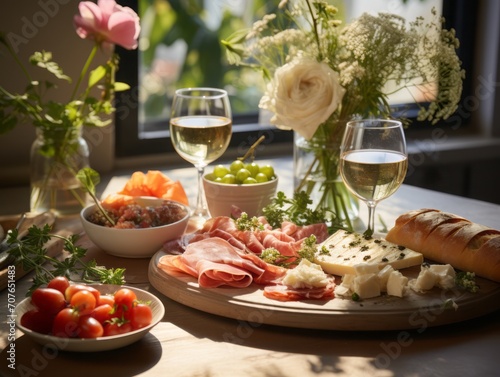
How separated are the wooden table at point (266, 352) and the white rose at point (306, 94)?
556mm

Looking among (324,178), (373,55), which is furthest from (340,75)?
(324,178)

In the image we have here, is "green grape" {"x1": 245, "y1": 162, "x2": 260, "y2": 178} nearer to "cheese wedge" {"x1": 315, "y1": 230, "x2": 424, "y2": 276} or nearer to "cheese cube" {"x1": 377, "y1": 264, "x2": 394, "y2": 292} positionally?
"cheese wedge" {"x1": 315, "y1": 230, "x2": 424, "y2": 276}

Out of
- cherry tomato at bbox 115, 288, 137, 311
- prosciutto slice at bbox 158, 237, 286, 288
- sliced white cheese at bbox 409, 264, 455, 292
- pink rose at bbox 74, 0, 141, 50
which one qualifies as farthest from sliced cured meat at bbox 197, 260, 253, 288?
pink rose at bbox 74, 0, 141, 50

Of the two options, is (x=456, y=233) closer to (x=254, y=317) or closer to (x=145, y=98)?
(x=254, y=317)

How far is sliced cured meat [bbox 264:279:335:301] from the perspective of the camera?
149 cm

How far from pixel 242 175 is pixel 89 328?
762mm

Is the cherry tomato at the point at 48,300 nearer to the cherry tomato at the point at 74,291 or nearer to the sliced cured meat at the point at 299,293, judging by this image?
the cherry tomato at the point at 74,291

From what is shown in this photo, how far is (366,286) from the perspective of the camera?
4.89 ft

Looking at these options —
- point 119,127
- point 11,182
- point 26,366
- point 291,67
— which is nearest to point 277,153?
point 119,127

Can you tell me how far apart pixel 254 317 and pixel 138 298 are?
8.2 inches

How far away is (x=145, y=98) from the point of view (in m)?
3.45

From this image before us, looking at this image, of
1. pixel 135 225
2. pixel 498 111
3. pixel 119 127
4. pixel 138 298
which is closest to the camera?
pixel 138 298

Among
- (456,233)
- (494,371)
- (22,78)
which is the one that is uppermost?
(22,78)

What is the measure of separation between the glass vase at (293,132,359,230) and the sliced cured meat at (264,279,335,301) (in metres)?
0.47
